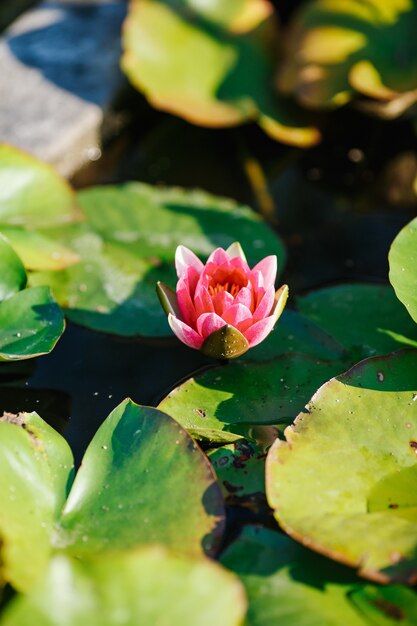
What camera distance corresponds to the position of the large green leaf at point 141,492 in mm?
1164

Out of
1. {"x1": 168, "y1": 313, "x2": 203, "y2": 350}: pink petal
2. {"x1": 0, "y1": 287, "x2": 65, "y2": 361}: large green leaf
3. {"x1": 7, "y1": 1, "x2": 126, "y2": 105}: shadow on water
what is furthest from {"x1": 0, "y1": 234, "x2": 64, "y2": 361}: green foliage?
{"x1": 7, "y1": 1, "x2": 126, "y2": 105}: shadow on water

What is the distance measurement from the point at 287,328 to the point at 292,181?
3.28ft

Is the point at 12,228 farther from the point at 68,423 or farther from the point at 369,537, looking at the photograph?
the point at 369,537

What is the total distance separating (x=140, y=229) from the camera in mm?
2023

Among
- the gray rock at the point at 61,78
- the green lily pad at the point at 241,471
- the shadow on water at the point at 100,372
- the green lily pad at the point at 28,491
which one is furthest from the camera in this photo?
the gray rock at the point at 61,78

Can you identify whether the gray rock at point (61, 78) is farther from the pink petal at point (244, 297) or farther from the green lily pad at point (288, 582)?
the green lily pad at point (288, 582)

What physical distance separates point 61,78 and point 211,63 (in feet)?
1.93

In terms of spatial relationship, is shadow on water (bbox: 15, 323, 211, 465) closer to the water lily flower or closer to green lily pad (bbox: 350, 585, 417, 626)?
the water lily flower

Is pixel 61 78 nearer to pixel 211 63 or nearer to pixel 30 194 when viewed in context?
pixel 211 63

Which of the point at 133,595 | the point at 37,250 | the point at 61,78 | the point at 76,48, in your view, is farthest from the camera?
the point at 76,48

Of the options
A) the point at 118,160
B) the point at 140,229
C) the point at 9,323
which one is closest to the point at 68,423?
the point at 9,323

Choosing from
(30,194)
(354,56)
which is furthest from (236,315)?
(354,56)

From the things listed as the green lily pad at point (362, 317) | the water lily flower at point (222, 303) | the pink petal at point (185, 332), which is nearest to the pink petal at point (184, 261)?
the water lily flower at point (222, 303)

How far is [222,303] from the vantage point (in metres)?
1.37
